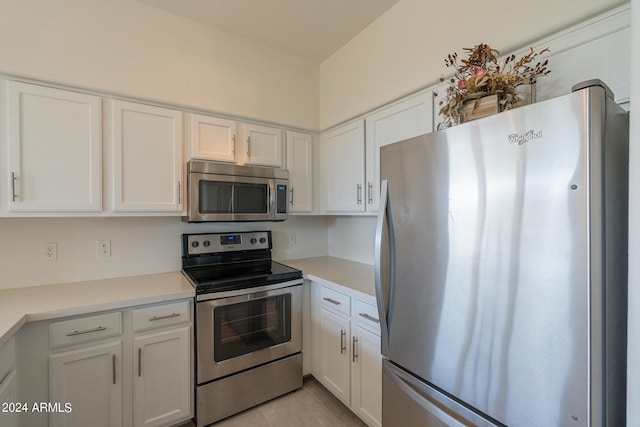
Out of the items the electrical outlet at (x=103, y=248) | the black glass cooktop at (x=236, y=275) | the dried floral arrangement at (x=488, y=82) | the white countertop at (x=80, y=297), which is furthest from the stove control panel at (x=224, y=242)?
the dried floral arrangement at (x=488, y=82)

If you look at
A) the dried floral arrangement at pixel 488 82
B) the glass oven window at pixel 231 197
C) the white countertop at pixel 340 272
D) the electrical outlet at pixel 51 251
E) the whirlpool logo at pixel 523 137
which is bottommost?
the white countertop at pixel 340 272

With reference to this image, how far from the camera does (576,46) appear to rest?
3.80ft

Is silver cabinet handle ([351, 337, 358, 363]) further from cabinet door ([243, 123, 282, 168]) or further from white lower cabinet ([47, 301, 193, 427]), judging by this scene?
cabinet door ([243, 123, 282, 168])

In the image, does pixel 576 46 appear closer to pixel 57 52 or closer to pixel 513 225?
pixel 513 225

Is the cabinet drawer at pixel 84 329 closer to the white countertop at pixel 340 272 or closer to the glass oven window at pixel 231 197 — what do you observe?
the glass oven window at pixel 231 197

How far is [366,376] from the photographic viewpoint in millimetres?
1690

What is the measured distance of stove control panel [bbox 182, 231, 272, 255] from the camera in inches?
86.7

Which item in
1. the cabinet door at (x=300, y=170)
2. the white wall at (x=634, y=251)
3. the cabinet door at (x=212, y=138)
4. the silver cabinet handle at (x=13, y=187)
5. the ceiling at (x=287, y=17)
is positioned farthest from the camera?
the cabinet door at (x=300, y=170)

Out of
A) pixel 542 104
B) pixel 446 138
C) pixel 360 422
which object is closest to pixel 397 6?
pixel 446 138

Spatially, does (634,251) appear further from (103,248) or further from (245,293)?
(103,248)

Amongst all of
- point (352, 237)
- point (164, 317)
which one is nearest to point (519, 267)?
point (164, 317)

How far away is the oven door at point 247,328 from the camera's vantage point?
1770 mm

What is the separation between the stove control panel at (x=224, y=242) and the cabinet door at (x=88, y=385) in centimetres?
81

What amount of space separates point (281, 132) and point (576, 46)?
6.26 ft
